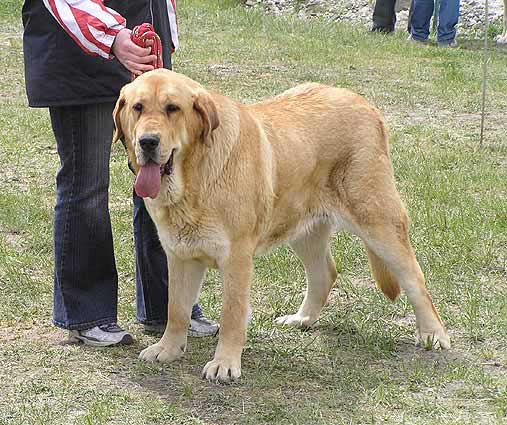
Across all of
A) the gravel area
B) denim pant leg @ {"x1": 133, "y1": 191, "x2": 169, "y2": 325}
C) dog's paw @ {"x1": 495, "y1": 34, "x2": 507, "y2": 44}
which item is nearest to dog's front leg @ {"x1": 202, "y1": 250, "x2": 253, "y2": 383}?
denim pant leg @ {"x1": 133, "y1": 191, "x2": 169, "y2": 325}

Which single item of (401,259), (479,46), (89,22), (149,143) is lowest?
(479,46)

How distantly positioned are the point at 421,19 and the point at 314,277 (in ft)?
33.1

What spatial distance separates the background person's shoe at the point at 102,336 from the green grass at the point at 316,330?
0.19 ft

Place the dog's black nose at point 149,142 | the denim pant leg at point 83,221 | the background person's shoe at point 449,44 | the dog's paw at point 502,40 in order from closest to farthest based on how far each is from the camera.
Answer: the dog's black nose at point 149,142 < the denim pant leg at point 83,221 < the background person's shoe at point 449,44 < the dog's paw at point 502,40

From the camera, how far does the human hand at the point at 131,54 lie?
4.42m

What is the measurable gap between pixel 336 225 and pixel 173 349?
1.01 metres

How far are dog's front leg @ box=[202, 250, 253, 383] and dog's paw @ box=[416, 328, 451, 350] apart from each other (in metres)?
0.95

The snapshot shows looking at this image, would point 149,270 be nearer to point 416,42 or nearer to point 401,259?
point 401,259

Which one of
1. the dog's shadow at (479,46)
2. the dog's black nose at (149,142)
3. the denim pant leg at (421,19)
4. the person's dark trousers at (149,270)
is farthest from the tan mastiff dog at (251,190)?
the dog's shadow at (479,46)

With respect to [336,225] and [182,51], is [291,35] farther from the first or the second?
[336,225]

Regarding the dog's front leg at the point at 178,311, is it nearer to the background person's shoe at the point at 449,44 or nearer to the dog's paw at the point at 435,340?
the dog's paw at the point at 435,340

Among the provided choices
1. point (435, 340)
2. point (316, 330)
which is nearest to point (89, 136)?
point (316, 330)

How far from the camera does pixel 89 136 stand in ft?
15.6

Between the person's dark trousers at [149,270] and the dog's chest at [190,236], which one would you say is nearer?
the dog's chest at [190,236]
